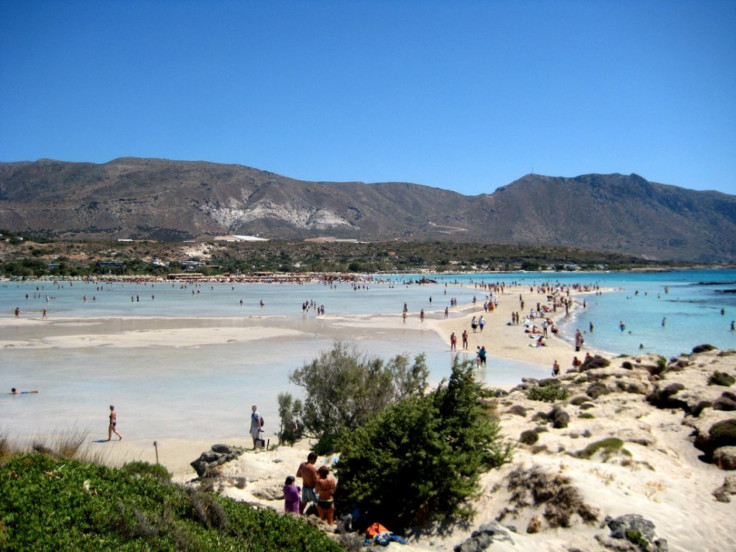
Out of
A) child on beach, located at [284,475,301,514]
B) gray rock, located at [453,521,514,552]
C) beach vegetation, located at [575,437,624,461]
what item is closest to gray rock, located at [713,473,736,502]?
beach vegetation, located at [575,437,624,461]

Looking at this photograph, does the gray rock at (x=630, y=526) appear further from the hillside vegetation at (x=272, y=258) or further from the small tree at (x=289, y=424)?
the hillside vegetation at (x=272, y=258)

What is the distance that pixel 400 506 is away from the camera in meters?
7.35

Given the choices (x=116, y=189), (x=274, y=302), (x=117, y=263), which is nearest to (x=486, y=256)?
(x=117, y=263)

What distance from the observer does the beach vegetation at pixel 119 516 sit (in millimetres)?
4621

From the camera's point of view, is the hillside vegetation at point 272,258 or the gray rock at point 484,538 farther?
the hillside vegetation at point 272,258

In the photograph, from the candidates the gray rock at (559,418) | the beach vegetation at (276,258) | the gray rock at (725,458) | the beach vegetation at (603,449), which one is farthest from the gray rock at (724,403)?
the beach vegetation at (276,258)

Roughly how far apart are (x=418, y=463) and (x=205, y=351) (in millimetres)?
18290

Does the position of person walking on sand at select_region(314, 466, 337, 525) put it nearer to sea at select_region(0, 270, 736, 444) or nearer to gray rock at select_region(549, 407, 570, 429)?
sea at select_region(0, 270, 736, 444)

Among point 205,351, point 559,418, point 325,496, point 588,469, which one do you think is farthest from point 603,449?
point 205,351

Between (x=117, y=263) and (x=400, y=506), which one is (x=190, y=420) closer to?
(x=400, y=506)

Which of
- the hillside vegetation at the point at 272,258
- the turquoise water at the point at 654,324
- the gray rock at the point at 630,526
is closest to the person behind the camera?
the gray rock at the point at 630,526

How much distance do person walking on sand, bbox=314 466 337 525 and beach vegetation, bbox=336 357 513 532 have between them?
1.11 feet

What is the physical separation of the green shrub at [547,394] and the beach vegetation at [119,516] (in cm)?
920

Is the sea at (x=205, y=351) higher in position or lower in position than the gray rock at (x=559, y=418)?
lower
